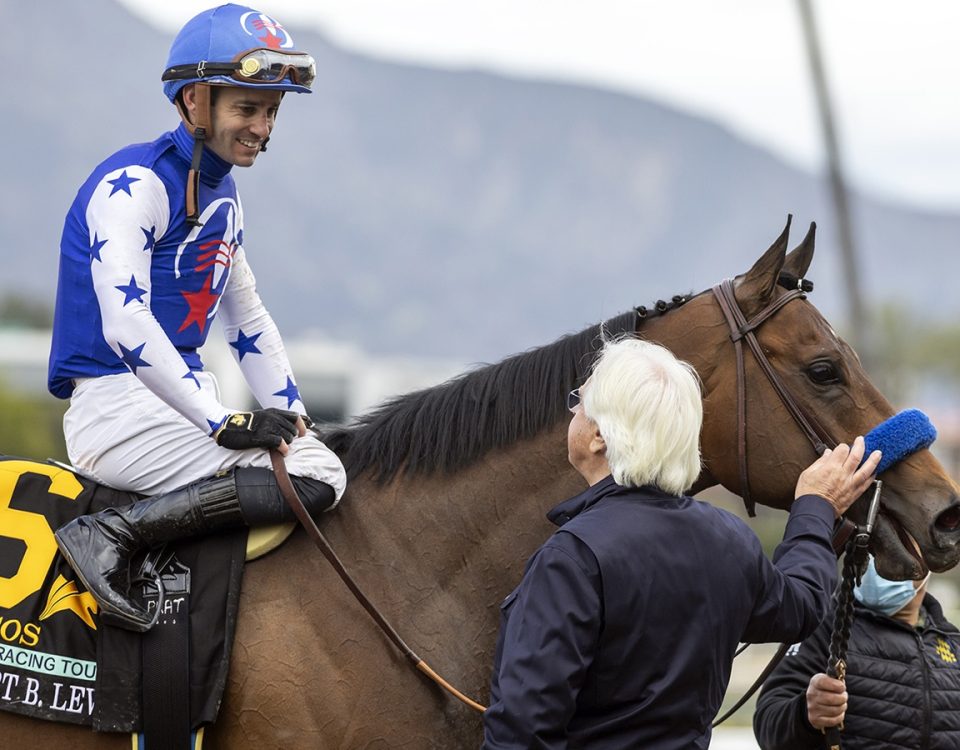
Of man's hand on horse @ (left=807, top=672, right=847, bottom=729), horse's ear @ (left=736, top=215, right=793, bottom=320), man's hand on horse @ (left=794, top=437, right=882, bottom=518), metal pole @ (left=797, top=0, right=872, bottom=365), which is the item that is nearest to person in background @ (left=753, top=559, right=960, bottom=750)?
man's hand on horse @ (left=807, top=672, right=847, bottom=729)

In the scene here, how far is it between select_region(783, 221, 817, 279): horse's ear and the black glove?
5.55 feet

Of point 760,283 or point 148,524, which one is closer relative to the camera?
point 148,524

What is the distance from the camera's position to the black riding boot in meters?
3.31

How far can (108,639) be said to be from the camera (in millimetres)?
3332

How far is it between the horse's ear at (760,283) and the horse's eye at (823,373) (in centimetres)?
25

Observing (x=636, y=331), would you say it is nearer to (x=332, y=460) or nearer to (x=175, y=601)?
(x=332, y=460)

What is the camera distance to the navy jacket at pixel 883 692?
385 centimetres

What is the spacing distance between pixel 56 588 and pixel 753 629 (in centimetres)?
191

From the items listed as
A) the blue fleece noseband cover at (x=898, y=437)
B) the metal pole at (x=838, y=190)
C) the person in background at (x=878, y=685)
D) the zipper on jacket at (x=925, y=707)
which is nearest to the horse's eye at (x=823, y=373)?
the blue fleece noseband cover at (x=898, y=437)

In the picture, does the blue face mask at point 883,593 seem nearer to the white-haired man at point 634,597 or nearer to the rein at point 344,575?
the white-haired man at point 634,597

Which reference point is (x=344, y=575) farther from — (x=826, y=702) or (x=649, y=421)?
(x=826, y=702)

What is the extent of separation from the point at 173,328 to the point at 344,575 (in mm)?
940

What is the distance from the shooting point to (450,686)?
345 centimetres

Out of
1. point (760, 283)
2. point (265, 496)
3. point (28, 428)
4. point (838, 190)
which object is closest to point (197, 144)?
point (265, 496)
